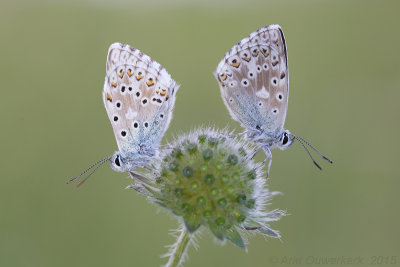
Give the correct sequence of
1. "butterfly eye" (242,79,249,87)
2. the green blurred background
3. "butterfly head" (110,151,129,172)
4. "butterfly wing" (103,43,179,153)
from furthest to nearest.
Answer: the green blurred background → "butterfly eye" (242,79,249,87) → "butterfly wing" (103,43,179,153) → "butterfly head" (110,151,129,172)

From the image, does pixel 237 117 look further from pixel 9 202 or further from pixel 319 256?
pixel 9 202

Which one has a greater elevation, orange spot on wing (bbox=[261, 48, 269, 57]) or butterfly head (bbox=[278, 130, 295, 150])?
orange spot on wing (bbox=[261, 48, 269, 57])

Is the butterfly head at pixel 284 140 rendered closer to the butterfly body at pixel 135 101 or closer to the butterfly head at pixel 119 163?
the butterfly body at pixel 135 101

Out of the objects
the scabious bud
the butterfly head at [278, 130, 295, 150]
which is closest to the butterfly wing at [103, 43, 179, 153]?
the scabious bud

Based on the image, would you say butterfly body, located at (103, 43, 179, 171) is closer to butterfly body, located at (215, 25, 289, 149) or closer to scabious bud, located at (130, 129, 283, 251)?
scabious bud, located at (130, 129, 283, 251)

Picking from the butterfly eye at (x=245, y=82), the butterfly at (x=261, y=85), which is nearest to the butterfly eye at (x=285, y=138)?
the butterfly at (x=261, y=85)

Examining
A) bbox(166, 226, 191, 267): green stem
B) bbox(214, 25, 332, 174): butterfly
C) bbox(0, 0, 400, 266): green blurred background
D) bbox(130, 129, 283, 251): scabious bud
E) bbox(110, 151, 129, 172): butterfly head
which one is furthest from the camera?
bbox(0, 0, 400, 266): green blurred background

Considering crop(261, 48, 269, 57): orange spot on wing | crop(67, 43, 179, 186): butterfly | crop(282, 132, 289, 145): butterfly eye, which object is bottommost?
crop(67, 43, 179, 186): butterfly

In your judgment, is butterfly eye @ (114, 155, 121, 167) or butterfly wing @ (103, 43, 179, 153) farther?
butterfly wing @ (103, 43, 179, 153)
